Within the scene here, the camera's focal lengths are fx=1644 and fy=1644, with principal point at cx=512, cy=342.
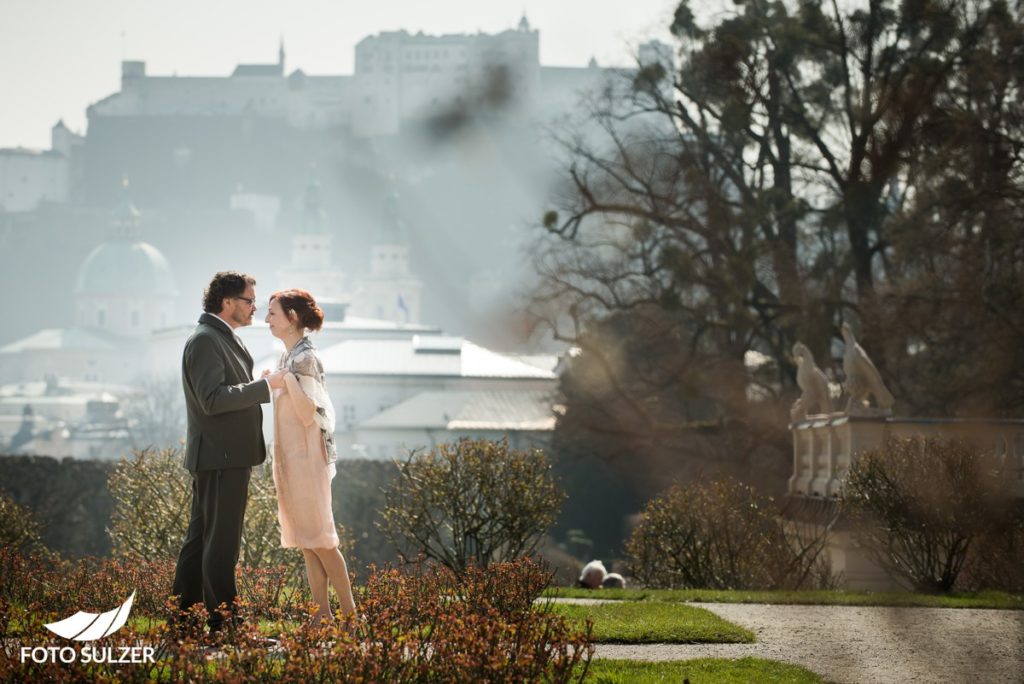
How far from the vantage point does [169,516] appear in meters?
14.3

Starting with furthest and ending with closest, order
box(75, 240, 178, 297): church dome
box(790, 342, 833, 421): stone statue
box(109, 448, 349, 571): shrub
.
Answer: box(75, 240, 178, 297): church dome < box(790, 342, 833, 421): stone statue < box(109, 448, 349, 571): shrub

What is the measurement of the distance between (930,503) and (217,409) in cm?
694

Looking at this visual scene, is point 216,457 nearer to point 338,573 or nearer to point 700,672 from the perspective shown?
point 338,573

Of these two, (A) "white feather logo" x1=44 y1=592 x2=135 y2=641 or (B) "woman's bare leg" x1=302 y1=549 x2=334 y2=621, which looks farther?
(B) "woman's bare leg" x1=302 y1=549 x2=334 y2=621

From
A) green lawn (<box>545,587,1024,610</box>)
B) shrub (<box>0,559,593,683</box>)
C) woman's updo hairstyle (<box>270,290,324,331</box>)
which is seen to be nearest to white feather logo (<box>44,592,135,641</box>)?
shrub (<box>0,559,593,683</box>)

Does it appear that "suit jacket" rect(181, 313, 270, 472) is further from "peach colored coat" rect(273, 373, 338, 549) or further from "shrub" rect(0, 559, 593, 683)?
"shrub" rect(0, 559, 593, 683)

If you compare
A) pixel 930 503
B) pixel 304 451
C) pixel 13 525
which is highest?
pixel 304 451

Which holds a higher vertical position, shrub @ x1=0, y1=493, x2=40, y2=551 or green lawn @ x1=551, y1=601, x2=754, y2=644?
shrub @ x1=0, y1=493, x2=40, y2=551

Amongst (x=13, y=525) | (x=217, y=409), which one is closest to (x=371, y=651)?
(x=217, y=409)

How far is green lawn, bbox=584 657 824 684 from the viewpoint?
7.74 m

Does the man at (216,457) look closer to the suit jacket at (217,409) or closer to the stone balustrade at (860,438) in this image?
the suit jacket at (217,409)

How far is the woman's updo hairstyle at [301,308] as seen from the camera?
8.73 meters

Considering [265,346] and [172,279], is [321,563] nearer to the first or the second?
[265,346]

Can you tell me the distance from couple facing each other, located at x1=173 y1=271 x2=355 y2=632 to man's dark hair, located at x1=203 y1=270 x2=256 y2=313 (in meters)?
0.14
